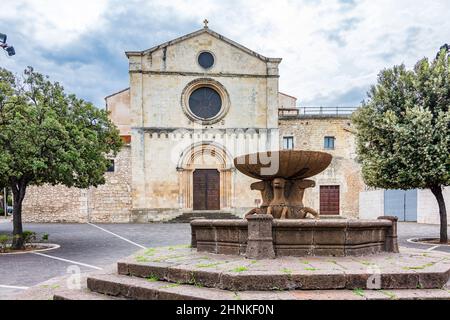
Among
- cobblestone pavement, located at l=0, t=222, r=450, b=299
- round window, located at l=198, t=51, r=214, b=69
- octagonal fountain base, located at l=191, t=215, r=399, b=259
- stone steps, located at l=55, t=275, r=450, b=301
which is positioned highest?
round window, located at l=198, t=51, r=214, b=69

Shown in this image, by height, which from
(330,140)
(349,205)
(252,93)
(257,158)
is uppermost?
(252,93)

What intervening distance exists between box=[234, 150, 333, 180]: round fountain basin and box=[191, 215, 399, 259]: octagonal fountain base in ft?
5.08

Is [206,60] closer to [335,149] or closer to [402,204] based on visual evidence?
[335,149]

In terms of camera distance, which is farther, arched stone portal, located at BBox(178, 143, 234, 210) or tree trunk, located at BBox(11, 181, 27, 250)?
arched stone portal, located at BBox(178, 143, 234, 210)

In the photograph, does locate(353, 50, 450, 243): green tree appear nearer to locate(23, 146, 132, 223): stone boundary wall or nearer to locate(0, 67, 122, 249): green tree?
locate(0, 67, 122, 249): green tree

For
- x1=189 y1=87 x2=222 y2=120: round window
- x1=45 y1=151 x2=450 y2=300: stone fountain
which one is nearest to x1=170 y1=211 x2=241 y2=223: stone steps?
x1=189 y1=87 x2=222 y2=120: round window

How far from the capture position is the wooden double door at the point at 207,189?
88.6 feet

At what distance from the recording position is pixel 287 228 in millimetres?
6156

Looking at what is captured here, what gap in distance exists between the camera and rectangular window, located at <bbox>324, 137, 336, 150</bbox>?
28547mm

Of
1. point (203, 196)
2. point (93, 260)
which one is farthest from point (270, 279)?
point (203, 196)

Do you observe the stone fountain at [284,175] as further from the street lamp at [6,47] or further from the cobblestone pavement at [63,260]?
the street lamp at [6,47]

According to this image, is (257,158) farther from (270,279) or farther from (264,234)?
(270,279)

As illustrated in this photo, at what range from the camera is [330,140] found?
94.0 feet
